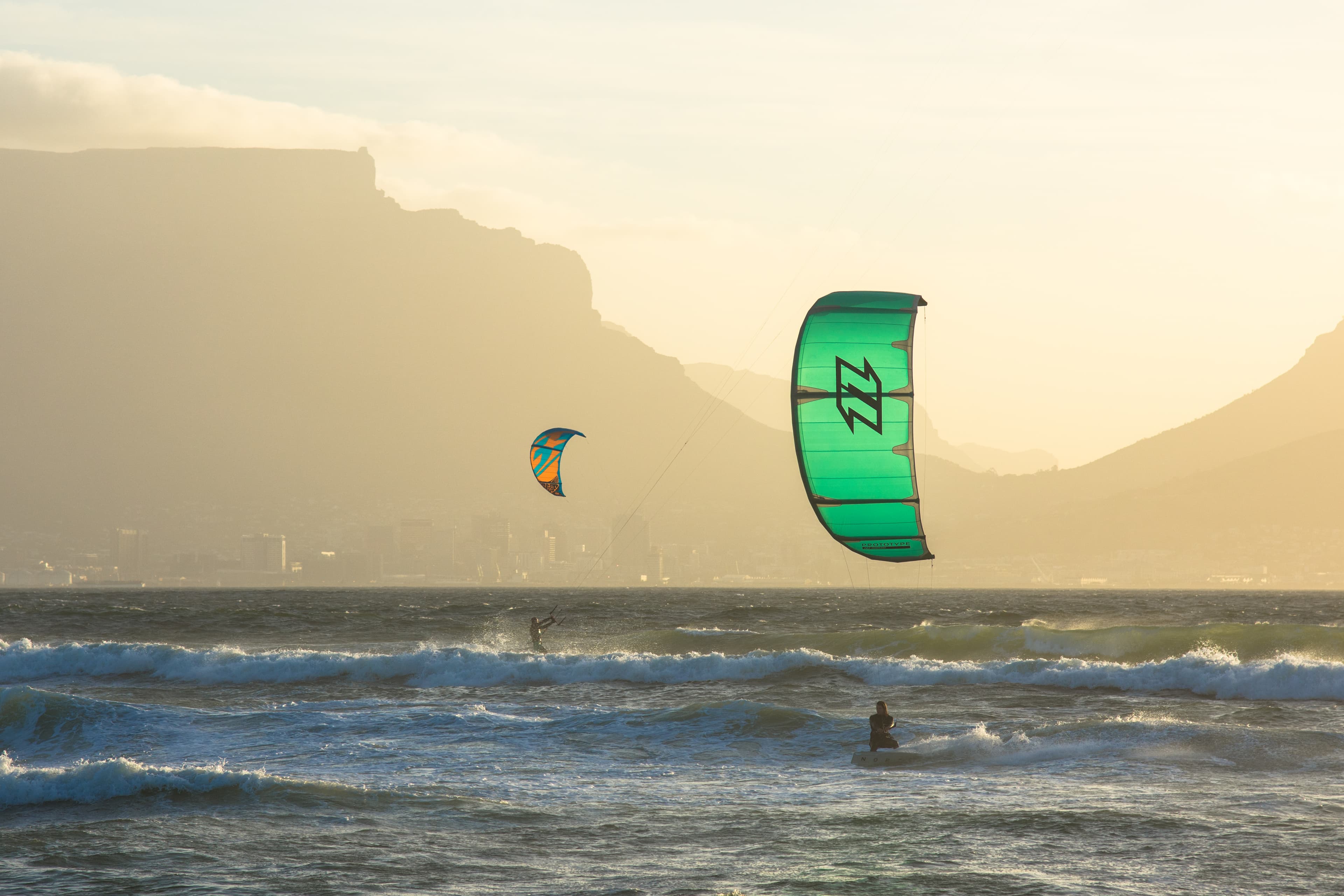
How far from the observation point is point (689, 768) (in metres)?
15.2

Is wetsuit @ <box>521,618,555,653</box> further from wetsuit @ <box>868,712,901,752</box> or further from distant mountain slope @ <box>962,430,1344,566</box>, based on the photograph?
distant mountain slope @ <box>962,430,1344,566</box>

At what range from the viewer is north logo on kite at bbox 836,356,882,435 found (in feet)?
51.9

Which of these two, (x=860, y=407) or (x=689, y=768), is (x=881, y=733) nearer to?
(x=689, y=768)

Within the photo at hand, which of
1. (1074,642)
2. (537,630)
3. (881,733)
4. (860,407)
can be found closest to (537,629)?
(537,630)

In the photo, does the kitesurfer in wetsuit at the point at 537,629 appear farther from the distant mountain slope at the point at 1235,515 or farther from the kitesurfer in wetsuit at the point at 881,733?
the distant mountain slope at the point at 1235,515

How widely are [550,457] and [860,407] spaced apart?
20954 mm

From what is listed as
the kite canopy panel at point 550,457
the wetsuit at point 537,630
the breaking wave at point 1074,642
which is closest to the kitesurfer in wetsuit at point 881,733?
the breaking wave at point 1074,642

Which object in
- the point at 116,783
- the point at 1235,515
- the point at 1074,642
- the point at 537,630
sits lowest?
the point at 1074,642

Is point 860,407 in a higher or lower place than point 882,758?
higher

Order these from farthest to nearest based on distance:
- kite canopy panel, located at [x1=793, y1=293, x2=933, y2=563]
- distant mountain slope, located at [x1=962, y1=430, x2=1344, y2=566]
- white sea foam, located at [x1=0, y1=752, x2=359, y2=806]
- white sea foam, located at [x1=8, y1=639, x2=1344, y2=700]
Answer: distant mountain slope, located at [x1=962, y1=430, x2=1344, y2=566] → white sea foam, located at [x1=8, y1=639, x2=1344, y2=700] → kite canopy panel, located at [x1=793, y1=293, x2=933, y2=563] → white sea foam, located at [x1=0, y1=752, x2=359, y2=806]

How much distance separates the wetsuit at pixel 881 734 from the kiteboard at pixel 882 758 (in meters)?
0.06

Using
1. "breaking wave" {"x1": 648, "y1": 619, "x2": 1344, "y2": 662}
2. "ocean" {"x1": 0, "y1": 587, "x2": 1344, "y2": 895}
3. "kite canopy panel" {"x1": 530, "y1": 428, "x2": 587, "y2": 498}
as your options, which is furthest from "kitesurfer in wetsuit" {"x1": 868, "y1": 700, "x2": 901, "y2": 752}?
"kite canopy panel" {"x1": 530, "y1": 428, "x2": 587, "y2": 498}

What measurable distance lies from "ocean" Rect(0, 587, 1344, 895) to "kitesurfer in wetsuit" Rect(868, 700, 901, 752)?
48 centimetres

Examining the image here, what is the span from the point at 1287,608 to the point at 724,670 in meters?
61.9
